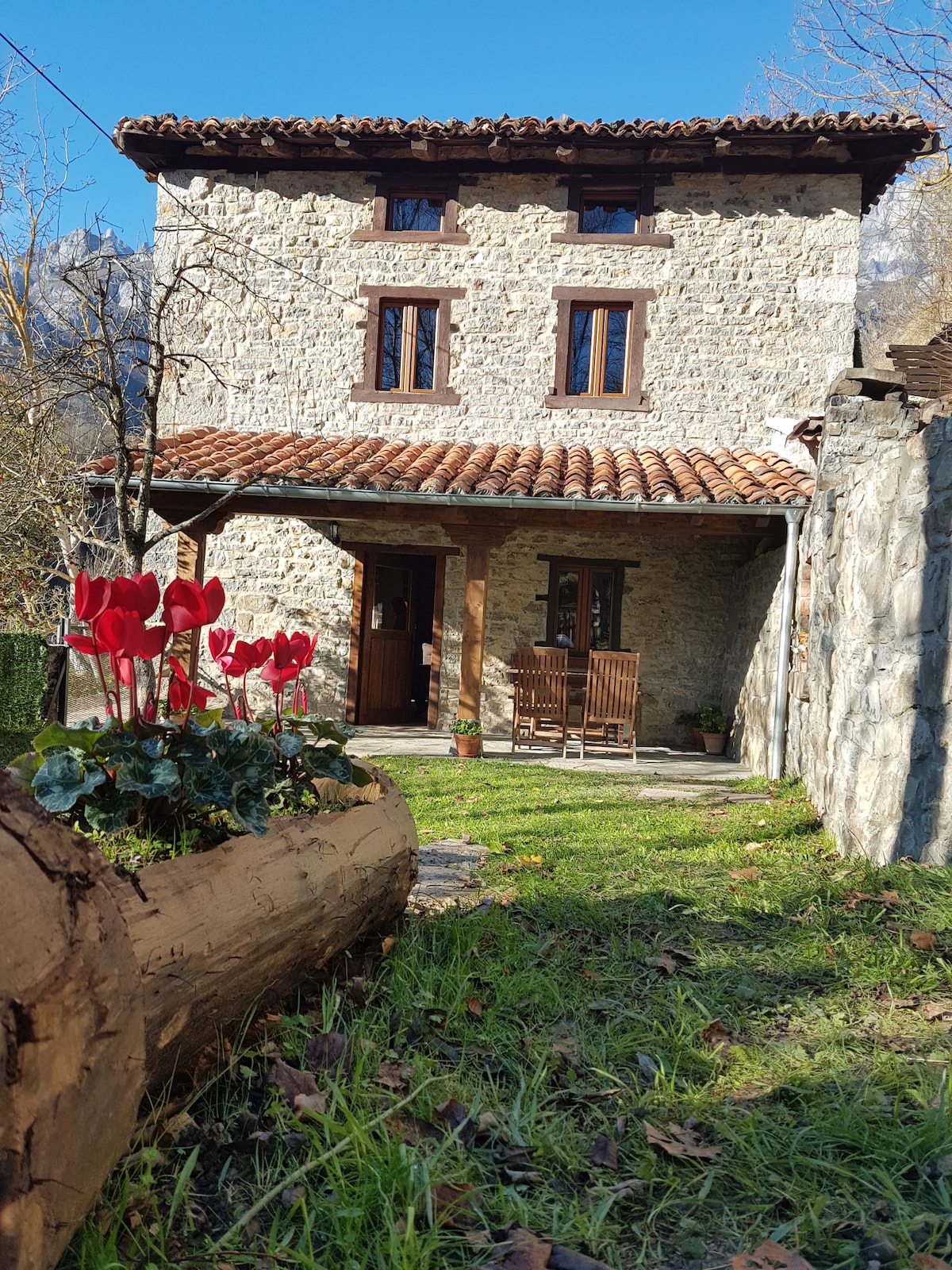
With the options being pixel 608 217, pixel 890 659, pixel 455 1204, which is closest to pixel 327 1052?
pixel 455 1204

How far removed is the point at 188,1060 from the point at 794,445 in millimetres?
8858

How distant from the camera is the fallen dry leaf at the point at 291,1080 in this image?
75.7 inches

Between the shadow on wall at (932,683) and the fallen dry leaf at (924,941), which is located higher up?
the shadow on wall at (932,683)

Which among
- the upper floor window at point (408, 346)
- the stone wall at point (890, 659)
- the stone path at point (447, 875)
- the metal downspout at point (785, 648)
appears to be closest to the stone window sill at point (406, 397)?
the upper floor window at point (408, 346)

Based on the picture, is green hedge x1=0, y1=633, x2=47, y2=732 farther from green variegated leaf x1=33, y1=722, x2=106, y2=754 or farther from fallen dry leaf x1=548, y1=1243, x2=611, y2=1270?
fallen dry leaf x1=548, y1=1243, x2=611, y2=1270

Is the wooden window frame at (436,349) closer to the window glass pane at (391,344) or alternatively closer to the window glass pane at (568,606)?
the window glass pane at (391,344)

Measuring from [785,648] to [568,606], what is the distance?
11.3 feet

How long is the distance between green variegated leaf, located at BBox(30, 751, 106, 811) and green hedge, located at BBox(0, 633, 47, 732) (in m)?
6.48

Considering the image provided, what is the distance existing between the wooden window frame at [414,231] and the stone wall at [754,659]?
489 cm

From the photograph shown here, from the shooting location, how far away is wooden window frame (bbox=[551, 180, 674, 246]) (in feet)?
31.4

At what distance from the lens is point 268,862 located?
2.07m

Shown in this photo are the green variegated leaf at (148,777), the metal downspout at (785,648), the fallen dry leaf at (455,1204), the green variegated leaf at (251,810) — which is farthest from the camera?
the metal downspout at (785,648)

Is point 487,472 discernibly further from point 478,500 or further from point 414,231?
point 414,231

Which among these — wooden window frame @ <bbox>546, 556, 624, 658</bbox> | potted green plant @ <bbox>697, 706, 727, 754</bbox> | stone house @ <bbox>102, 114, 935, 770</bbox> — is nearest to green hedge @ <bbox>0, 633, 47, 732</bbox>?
stone house @ <bbox>102, 114, 935, 770</bbox>
